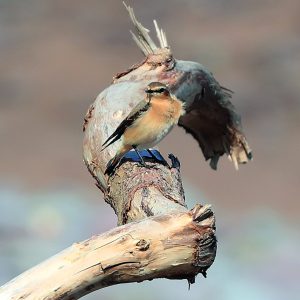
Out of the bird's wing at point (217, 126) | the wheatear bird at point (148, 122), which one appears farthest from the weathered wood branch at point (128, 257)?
the bird's wing at point (217, 126)

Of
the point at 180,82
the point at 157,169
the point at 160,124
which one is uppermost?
the point at 180,82

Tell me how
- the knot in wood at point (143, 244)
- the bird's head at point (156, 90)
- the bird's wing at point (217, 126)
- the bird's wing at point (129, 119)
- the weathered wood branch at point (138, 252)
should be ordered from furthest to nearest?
1. the bird's wing at point (217, 126)
2. the bird's head at point (156, 90)
3. the bird's wing at point (129, 119)
4. the knot in wood at point (143, 244)
5. the weathered wood branch at point (138, 252)

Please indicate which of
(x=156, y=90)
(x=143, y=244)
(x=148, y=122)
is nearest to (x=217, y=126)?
(x=156, y=90)

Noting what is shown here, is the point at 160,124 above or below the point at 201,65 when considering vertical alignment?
below

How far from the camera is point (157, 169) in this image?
4.55 m

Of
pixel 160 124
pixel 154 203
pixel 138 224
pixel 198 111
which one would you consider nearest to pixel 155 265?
pixel 138 224

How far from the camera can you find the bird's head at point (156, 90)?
4.82 m

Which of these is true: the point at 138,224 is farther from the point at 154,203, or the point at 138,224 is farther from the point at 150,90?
the point at 150,90

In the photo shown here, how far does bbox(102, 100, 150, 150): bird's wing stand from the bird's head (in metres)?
0.07

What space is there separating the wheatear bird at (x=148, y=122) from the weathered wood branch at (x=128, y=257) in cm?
127

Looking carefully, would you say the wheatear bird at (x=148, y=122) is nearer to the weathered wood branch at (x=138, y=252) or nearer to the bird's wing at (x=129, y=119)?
the bird's wing at (x=129, y=119)

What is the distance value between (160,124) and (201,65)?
112cm

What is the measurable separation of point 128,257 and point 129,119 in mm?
1499

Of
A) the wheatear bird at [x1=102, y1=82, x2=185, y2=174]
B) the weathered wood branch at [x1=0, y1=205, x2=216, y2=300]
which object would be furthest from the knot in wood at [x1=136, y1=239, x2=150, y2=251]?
the wheatear bird at [x1=102, y1=82, x2=185, y2=174]
